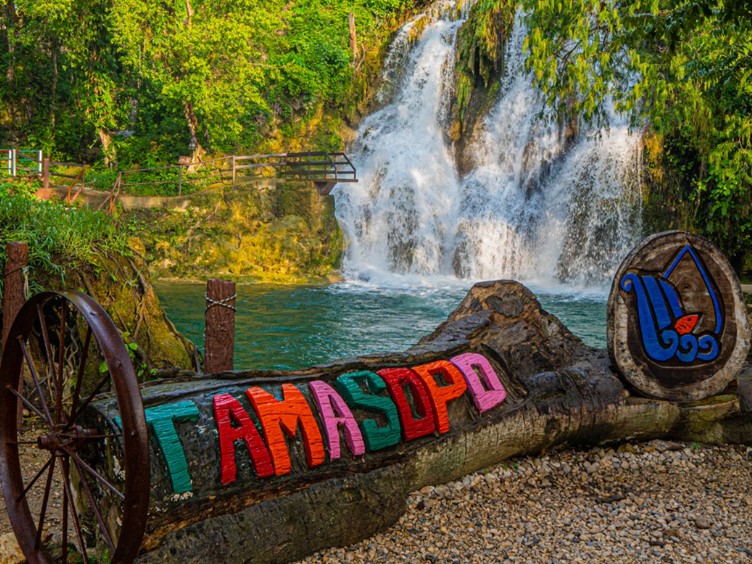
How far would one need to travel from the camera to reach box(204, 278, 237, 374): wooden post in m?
6.17

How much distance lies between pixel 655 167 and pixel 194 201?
500 inches

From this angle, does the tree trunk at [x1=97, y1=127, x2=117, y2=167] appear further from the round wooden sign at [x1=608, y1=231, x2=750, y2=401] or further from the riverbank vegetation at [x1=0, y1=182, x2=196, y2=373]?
the round wooden sign at [x1=608, y1=231, x2=750, y2=401]

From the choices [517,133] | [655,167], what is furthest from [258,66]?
[655,167]

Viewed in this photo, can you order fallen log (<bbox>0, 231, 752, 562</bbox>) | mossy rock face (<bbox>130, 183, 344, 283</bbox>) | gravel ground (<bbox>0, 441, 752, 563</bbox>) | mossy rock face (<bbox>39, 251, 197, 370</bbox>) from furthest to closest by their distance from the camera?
mossy rock face (<bbox>130, 183, 344, 283</bbox>), mossy rock face (<bbox>39, 251, 197, 370</bbox>), gravel ground (<bbox>0, 441, 752, 563</bbox>), fallen log (<bbox>0, 231, 752, 562</bbox>)

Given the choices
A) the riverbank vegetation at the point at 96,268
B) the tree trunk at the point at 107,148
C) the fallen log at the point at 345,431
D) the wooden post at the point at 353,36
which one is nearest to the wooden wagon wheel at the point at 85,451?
the fallen log at the point at 345,431

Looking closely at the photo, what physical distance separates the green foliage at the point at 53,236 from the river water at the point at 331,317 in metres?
3.54

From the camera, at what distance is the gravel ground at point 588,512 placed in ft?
13.7

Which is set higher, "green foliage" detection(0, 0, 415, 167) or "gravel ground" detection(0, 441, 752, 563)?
"green foliage" detection(0, 0, 415, 167)

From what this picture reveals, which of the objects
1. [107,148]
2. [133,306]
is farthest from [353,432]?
[107,148]

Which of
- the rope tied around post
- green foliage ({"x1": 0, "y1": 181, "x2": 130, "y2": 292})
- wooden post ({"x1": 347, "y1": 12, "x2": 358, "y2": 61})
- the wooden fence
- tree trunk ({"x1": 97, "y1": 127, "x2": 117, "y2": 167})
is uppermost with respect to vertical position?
wooden post ({"x1": 347, "y1": 12, "x2": 358, "y2": 61})

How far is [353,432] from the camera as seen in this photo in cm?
444

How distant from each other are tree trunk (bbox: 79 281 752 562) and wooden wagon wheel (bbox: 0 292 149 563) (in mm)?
220

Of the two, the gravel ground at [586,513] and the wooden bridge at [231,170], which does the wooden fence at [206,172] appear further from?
the gravel ground at [586,513]

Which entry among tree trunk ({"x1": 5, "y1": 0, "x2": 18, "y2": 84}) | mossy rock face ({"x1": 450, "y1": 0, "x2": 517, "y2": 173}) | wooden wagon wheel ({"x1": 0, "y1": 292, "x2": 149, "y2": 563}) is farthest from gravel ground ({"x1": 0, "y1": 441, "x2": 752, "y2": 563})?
tree trunk ({"x1": 5, "y1": 0, "x2": 18, "y2": 84})
